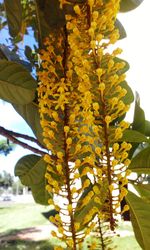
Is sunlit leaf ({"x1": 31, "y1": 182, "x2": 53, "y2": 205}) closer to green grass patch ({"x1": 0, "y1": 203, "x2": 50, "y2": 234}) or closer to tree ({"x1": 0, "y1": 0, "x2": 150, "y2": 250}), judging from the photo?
tree ({"x1": 0, "y1": 0, "x2": 150, "y2": 250})

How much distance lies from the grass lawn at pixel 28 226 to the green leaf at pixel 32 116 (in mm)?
3508

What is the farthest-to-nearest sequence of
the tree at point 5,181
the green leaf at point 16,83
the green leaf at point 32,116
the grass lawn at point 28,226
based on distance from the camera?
1. the tree at point 5,181
2. the grass lawn at point 28,226
3. the green leaf at point 32,116
4. the green leaf at point 16,83

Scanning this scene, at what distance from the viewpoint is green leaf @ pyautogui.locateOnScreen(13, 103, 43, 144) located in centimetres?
83

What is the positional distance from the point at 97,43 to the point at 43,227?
7.27 meters

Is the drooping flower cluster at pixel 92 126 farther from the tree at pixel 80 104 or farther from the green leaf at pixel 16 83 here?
the green leaf at pixel 16 83

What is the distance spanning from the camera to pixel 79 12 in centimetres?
58

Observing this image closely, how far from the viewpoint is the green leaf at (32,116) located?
2.72ft

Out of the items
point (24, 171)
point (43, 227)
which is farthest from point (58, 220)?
point (43, 227)

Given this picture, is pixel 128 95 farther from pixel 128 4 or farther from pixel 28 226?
pixel 28 226

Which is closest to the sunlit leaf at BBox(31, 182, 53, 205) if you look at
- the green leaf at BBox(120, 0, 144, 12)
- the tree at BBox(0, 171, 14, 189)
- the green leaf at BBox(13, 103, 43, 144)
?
the green leaf at BBox(13, 103, 43, 144)

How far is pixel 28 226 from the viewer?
782cm

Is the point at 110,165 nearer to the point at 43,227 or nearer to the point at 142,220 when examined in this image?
the point at 142,220

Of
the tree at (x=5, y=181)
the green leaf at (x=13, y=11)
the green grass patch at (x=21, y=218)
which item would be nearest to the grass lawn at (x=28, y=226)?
the green grass patch at (x=21, y=218)

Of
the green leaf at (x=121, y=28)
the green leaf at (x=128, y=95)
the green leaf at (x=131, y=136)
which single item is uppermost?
the green leaf at (x=121, y=28)
